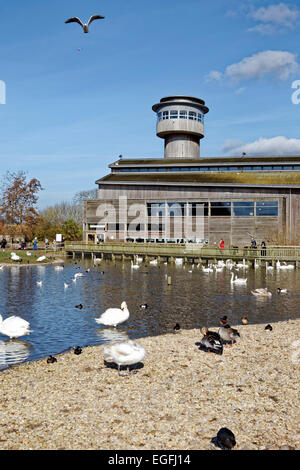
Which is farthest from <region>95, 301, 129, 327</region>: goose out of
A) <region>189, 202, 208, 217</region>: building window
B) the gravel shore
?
<region>189, 202, 208, 217</region>: building window

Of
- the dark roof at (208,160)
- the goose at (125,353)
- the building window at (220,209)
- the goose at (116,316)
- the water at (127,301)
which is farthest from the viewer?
the dark roof at (208,160)

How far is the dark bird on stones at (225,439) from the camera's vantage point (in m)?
7.35

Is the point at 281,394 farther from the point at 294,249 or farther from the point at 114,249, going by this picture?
the point at 114,249

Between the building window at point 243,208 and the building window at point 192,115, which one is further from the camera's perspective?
the building window at point 192,115

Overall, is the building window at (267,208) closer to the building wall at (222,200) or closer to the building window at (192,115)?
the building wall at (222,200)

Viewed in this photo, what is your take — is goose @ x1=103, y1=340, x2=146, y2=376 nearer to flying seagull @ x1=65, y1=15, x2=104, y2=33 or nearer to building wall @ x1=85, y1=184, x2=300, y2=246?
flying seagull @ x1=65, y1=15, x2=104, y2=33

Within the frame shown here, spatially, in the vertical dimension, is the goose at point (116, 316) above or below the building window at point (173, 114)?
below

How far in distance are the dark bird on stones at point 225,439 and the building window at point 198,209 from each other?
54.5m

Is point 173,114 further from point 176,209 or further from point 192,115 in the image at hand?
point 176,209

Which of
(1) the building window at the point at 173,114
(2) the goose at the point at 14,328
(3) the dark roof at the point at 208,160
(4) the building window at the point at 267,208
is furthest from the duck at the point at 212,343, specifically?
(1) the building window at the point at 173,114

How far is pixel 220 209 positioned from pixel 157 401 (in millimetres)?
52220

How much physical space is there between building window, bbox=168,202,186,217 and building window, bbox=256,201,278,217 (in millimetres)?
10925

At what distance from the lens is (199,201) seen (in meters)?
61.3
